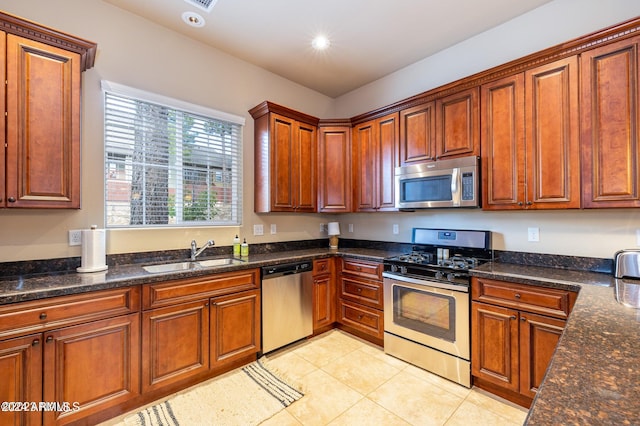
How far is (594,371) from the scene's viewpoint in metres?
0.77

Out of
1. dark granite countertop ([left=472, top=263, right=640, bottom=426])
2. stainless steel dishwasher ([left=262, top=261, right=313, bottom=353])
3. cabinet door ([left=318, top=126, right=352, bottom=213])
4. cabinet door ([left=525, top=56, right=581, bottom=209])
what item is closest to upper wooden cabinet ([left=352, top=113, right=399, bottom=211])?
cabinet door ([left=318, top=126, right=352, bottom=213])

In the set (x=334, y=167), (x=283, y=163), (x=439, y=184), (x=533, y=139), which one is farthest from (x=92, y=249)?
(x=533, y=139)

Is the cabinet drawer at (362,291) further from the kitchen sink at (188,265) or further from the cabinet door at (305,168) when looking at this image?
the kitchen sink at (188,265)

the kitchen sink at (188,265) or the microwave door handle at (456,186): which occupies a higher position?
the microwave door handle at (456,186)

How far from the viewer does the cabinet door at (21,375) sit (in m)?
1.58

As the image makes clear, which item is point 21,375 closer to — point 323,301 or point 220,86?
point 323,301

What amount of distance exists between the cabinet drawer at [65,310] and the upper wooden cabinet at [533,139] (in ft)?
9.52

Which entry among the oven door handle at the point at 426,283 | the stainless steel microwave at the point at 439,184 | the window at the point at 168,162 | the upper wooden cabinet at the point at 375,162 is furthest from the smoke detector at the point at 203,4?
the oven door handle at the point at 426,283

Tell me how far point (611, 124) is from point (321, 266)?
262 cm

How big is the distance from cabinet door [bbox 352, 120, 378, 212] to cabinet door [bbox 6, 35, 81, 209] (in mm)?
2619

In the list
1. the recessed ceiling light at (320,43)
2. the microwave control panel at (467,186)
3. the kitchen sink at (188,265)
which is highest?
the recessed ceiling light at (320,43)

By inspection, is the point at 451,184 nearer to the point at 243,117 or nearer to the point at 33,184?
the point at 243,117

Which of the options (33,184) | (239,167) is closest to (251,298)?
(239,167)

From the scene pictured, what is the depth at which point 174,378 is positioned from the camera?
218 centimetres
